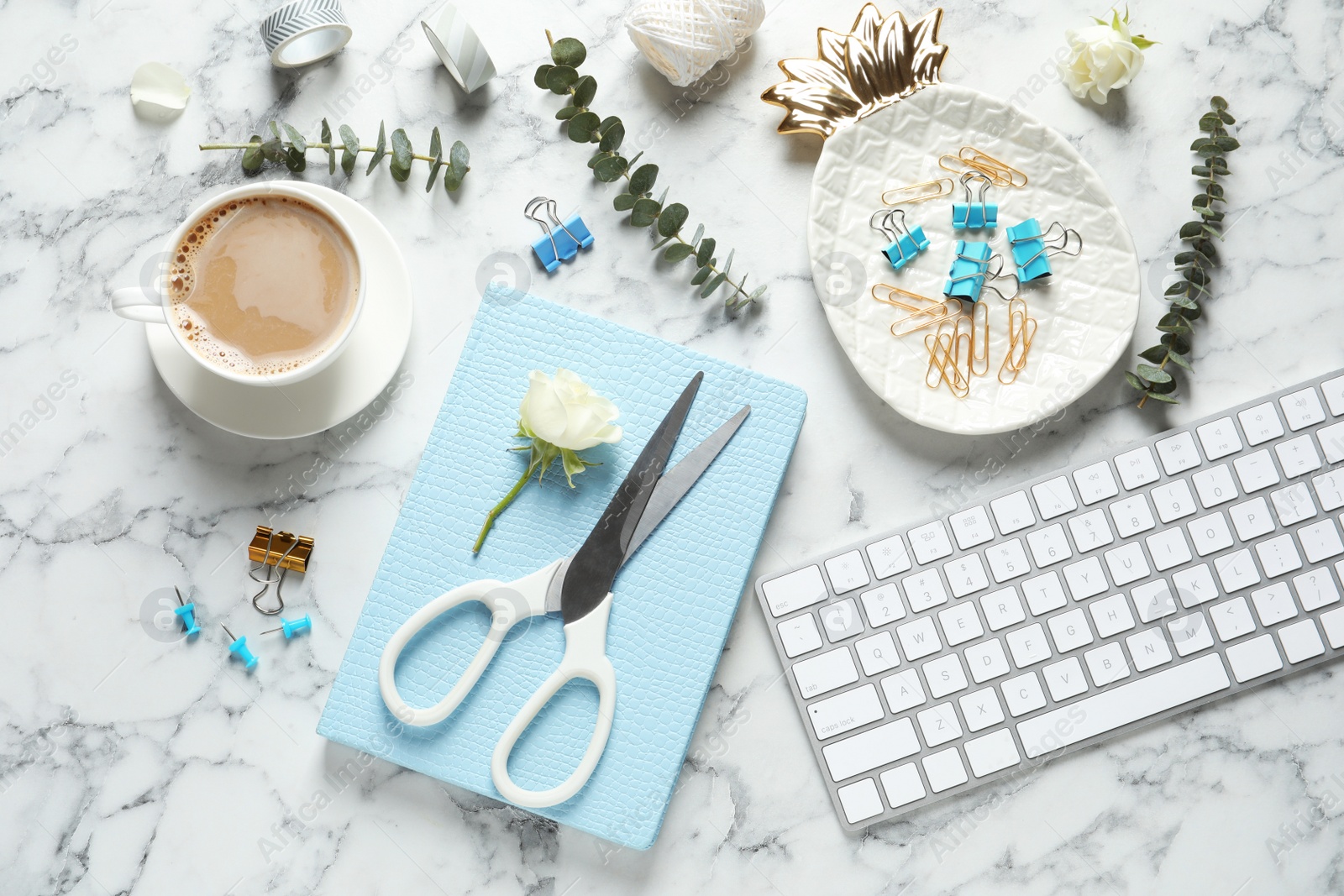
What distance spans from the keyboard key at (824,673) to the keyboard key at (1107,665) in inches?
9.4

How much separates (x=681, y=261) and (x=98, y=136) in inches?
25.1

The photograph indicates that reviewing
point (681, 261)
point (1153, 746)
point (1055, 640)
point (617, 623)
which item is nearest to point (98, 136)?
point (681, 261)

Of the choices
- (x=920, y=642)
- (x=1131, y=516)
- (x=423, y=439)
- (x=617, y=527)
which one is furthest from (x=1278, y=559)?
(x=423, y=439)

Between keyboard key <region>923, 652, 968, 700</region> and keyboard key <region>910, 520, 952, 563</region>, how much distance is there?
0.10 meters

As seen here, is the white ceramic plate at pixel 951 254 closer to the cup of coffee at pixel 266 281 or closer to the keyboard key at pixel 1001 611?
the keyboard key at pixel 1001 611

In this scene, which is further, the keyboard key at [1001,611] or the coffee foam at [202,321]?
the keyboard key at [1001,611]

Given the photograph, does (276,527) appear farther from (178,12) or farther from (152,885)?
(178,12)

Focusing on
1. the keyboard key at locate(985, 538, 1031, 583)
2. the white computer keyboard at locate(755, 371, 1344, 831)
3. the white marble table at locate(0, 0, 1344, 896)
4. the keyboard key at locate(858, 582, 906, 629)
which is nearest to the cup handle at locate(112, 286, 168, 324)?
the white marble table at locate(0, 0, 1344, 896)

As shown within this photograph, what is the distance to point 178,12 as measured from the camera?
950mm

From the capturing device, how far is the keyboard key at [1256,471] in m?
0.90

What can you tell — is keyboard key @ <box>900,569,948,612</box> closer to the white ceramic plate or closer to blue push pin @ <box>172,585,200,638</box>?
the white ceramic plate

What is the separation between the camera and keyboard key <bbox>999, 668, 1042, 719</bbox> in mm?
884

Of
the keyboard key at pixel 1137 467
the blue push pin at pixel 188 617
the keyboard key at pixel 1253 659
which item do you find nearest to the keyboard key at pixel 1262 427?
the keyboard key at pixel 1137 467

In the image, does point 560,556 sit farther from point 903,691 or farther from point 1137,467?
point 1137,467
